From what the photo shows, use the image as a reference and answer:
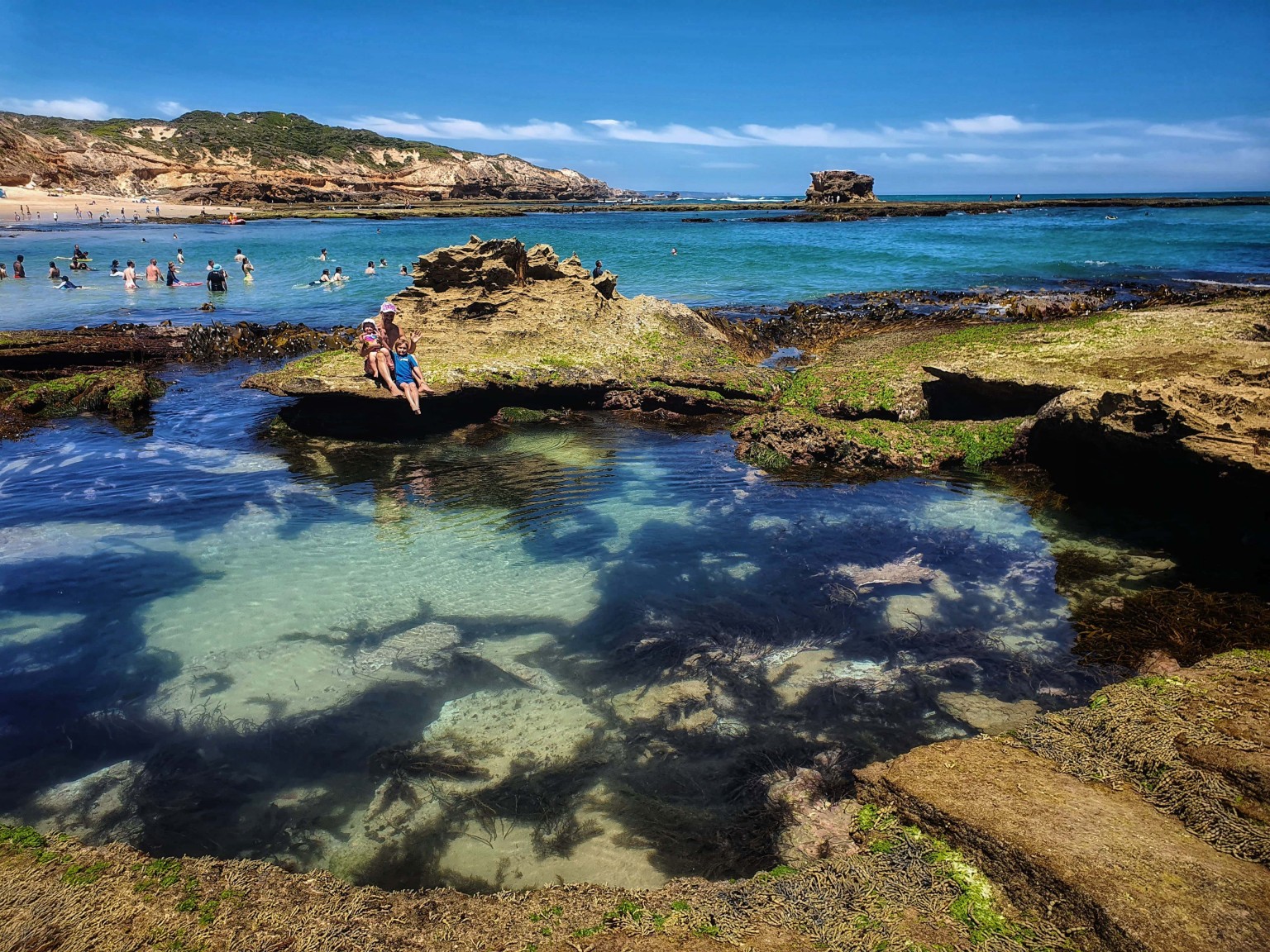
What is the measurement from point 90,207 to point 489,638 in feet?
353

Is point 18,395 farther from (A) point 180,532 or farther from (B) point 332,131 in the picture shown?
(B) point 332,131

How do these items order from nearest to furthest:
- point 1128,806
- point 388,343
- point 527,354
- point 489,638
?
point 1128,806 → point 489,638 → point 388,343 → point 527,354

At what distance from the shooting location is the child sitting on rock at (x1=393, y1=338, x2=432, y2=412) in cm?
1094

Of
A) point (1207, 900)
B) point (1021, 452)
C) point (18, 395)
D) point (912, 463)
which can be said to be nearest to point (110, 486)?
point (18, 395)

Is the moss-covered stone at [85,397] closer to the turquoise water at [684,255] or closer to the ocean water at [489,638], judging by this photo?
the ocean water at [489,638]

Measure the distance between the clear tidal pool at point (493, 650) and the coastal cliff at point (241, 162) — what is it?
11191cm

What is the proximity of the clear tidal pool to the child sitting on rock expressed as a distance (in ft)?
4.22

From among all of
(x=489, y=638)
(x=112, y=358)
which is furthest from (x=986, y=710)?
(x=112, y=358)

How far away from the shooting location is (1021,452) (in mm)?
9883

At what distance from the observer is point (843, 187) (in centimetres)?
11388

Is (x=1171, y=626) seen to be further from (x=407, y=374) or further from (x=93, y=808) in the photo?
(x=407, y=374)

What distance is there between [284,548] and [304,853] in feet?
15.3

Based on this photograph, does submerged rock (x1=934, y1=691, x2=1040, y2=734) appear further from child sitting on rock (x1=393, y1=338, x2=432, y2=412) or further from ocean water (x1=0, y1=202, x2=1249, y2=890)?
child sitting on rock (x1=393, y1=338, x2=432, y2=412)

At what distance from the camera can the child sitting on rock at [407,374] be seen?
35.9 ft
